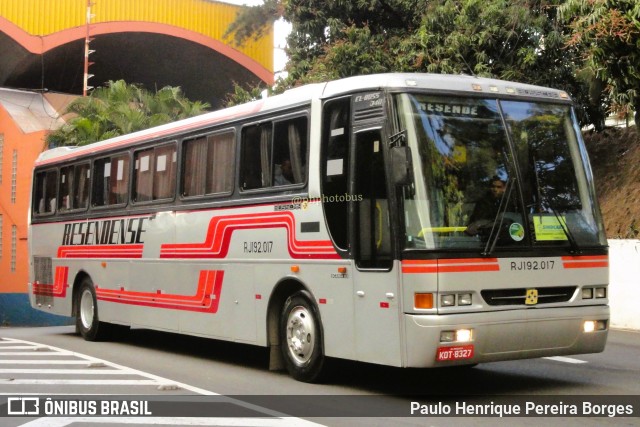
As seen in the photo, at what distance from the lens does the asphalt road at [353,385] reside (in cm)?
826

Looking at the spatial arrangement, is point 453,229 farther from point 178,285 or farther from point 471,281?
point 178,285

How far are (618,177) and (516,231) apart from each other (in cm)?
1476

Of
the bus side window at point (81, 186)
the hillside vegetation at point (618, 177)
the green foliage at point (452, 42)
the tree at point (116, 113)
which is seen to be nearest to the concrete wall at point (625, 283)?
the hillside vegetation at point (618, 177)

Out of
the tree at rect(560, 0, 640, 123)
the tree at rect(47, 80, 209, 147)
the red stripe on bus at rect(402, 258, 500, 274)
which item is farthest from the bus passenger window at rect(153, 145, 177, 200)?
the tree at rect(47, 80, 209, 147)

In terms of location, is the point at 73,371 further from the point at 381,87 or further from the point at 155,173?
the point at 381,87

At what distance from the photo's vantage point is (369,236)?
30.2 feet

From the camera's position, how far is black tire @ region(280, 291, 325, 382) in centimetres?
1002

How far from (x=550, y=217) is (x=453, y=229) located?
119 cm

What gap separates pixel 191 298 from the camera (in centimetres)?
1275

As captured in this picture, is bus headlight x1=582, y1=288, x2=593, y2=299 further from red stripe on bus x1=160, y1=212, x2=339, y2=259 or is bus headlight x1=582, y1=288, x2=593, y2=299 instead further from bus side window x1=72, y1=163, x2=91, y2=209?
bus side window x1=72, y1=163, x2=91, y2=209

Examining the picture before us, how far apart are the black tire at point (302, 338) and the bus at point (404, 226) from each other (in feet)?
0.07

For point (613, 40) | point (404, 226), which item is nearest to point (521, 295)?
point (404, 226)

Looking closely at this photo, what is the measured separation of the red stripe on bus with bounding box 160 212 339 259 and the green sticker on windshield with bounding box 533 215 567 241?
2.06 meters

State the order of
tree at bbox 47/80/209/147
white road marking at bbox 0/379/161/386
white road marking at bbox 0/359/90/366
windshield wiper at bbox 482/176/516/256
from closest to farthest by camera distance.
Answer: windshield wiper at bbox 482/176/516/256 < white road marking at bbox 0/379/161/386 < white road marking at bbox 0/359/90/366 < tree at bbox 47/80/209/147
